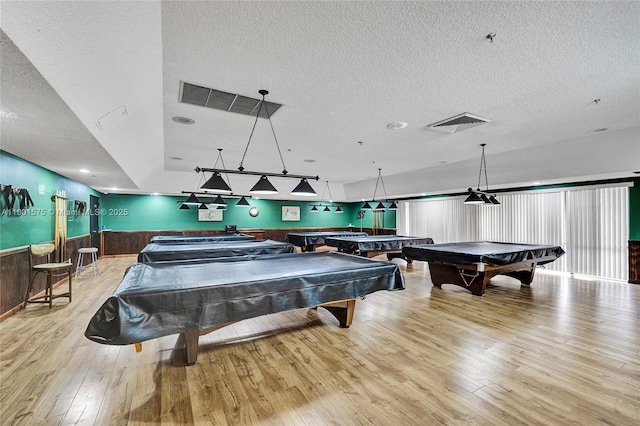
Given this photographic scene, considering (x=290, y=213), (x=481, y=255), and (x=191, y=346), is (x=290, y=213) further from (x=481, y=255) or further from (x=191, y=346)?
(x=191, y=346)

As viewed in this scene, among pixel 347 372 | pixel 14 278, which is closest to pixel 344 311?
pixel 347 372

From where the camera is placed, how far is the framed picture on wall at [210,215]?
10955 millimetres

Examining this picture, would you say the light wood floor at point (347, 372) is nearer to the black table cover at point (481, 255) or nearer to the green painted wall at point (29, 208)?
the black table cover at point (481, 255)

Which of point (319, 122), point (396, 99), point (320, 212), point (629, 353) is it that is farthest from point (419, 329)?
point (320, 212)

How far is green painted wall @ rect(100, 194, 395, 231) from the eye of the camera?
9.88 metres

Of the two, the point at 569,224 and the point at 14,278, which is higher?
the point at 569,224

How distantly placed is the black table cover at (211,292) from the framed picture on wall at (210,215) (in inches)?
303

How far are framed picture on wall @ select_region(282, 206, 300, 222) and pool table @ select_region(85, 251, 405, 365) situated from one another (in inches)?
345

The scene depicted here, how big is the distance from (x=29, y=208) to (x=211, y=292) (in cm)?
423

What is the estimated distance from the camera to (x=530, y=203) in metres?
7.46

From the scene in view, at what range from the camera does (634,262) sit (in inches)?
230

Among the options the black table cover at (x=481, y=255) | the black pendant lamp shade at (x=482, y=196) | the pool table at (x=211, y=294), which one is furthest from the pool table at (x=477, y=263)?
the pool table at (x=211, y=294)

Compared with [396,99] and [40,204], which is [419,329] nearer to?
[396,99]

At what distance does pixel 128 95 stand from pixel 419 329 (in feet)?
13.3
